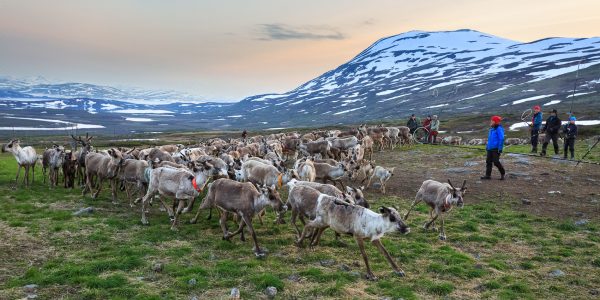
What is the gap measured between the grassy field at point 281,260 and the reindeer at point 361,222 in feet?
2.03

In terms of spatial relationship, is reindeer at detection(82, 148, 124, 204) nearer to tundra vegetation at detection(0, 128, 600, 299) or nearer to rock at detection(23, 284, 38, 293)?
tundra vegetation at detection(0, 128, 600, 299)

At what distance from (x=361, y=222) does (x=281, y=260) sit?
88.3 inches

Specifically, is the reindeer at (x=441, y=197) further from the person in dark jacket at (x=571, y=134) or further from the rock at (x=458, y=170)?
the person in dark jacket at (x=571, y=134)

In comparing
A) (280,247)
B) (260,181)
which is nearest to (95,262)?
(280,247)

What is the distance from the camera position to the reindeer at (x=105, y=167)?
15709 millimetres

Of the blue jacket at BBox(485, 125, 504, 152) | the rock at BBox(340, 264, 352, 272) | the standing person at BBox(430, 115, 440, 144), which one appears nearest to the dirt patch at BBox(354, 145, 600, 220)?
the blue jacket at BBox(485, 125, 504, 152)

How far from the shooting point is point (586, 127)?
49.8 metres

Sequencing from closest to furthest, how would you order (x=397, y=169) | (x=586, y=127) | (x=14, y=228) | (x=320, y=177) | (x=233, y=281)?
(x=233, y=281) → (x=14, y=228) → (x=320, y=177) → (x=397, y=169) → (x=586, y=127)

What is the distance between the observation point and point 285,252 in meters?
10.2

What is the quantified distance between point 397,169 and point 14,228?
19115mm

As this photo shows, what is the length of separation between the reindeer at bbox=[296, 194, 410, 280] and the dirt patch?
762cm

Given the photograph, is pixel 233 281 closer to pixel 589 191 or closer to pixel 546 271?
pixel 546 271

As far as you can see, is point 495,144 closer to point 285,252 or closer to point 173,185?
point 285,252

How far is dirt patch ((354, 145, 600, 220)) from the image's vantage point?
1463 centimetres
